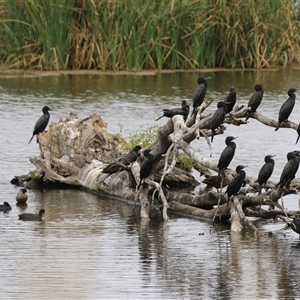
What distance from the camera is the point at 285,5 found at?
95.9ft

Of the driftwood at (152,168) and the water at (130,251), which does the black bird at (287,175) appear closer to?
the driftwood at (152,168)

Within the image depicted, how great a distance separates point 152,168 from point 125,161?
657 mm

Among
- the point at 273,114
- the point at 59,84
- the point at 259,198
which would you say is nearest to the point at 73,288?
the point at 259,198

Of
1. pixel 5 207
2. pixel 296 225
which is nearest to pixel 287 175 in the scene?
pixel 296 225

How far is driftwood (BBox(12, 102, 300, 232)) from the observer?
46.7ft

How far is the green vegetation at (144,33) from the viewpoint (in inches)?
1091

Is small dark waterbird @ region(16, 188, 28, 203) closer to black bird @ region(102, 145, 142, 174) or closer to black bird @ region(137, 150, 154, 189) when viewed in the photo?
black bird @ region(102, 145, 142, 174)

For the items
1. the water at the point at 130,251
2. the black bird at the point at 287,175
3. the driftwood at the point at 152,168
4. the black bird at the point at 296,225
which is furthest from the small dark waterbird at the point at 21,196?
the black bird at the point at 296,225

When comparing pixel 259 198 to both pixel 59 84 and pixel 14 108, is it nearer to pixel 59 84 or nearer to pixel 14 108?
pixel 14 108

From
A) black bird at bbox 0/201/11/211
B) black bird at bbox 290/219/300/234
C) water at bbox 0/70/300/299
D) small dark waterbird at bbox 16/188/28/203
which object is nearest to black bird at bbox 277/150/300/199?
black bird at bbox 290/219/300/234

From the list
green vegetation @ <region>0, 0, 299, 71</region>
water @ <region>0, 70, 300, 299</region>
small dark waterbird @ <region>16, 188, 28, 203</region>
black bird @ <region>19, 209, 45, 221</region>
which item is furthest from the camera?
green vegetation @ <region>0, 0, 299, 71</region>

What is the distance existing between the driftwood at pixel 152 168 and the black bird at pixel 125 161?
6 cm

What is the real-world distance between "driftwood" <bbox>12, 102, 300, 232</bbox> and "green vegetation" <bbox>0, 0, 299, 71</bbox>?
1058 cm

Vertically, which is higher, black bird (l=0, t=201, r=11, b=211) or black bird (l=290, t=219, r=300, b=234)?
black bird (l=290, t=219, r=300, b=234)
